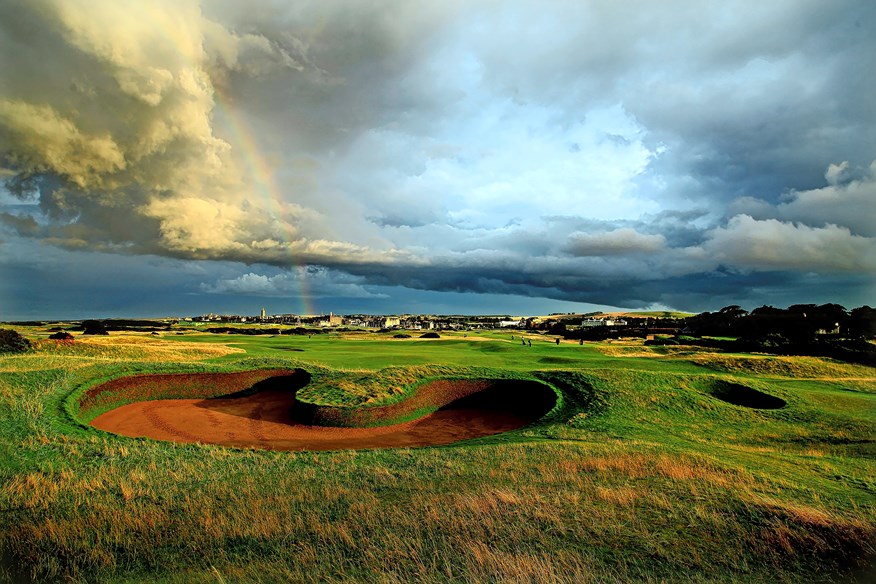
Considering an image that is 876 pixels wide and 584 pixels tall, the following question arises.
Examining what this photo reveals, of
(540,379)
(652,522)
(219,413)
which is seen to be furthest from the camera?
(540,379)

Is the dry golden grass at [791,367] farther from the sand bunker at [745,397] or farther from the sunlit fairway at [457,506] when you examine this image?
the sunlit fairway at [457,506]

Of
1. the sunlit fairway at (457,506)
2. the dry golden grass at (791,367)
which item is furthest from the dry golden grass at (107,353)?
the dry golden grass at (791,367)

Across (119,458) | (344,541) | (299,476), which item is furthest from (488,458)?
(119,458)

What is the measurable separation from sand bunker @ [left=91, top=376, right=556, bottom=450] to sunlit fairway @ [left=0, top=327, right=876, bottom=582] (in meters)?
4.48

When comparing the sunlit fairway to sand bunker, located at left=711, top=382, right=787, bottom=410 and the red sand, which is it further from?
the red sand

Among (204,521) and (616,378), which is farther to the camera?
(616,378)

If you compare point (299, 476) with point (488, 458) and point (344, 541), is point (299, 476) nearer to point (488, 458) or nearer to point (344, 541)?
point (344, 541)

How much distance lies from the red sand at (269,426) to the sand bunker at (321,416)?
3 centimetres

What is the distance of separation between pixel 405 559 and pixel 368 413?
50.0 feet

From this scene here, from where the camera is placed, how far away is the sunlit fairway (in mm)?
5824

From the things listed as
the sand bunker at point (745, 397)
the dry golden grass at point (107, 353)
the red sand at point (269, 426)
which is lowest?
the red sand at point (269, 426)

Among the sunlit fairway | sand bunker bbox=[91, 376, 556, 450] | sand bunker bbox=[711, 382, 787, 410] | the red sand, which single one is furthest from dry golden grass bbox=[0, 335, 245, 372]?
sand bunker bbox=[711, 382, 787, 410]

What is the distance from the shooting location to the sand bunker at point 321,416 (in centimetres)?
1914

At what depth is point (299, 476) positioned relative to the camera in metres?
10.1
